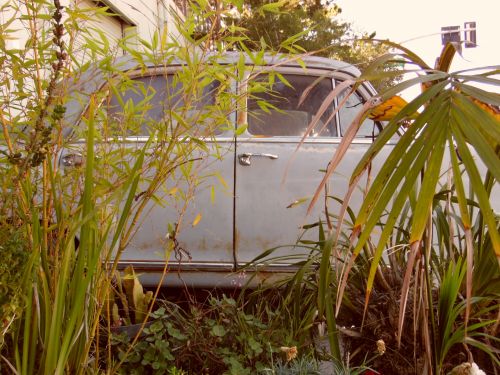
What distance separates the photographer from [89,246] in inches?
69.6

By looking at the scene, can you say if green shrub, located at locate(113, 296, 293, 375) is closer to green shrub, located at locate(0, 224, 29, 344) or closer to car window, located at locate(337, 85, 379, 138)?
green shrub, located at locate(0, 224, 29, 344)

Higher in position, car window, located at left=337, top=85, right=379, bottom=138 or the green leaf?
car window, located at left=337, top=85, right=379, bottom=138

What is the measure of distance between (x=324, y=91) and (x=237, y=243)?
3.81 feet

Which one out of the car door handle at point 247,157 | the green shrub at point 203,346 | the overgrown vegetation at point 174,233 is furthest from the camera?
the car door handle at point 247,157

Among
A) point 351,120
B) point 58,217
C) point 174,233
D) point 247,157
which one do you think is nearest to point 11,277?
point 58,217

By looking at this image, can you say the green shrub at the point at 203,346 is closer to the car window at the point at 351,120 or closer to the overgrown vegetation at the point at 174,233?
the overgrown vegetation at the point at 174,233

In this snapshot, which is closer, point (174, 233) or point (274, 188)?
point (174, 233)

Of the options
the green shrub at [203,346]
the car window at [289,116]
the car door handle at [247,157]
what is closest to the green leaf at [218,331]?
the green shrub at [203,346]

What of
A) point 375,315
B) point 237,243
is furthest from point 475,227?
point 237,243

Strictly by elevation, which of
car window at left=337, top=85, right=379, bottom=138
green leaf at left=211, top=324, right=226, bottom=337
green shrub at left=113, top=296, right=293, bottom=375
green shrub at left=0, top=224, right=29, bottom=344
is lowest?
green shrub at left=113, top=296, right=293, bottom=375

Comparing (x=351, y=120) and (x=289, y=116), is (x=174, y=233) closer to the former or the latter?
(x=289, y=116)

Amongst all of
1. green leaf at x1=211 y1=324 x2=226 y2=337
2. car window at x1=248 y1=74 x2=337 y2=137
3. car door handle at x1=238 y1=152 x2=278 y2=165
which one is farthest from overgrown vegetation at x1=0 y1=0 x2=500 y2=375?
car window at x1=248 y1=74 x2=337 y2=137

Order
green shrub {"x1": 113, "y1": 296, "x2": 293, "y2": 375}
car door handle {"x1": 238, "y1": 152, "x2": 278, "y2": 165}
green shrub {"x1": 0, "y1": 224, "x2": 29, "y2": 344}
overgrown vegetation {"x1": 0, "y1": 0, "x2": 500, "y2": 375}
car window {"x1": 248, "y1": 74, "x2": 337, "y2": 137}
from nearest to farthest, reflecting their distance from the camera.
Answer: overgrown vegetation {"x1": 0, "y1": 0, "x2": 500, "y2": 375} < green shrub {"x1": 0, "y1": 224, "x2": 29, "y2": 344} < green shrub {"x1": 113, "y1": 296, "x2": 293, "y2": 375} < car door handle {"x1": 238, "y1": 152, "x2": 278, "y2": 165} < car window {"x1": 248, "y1": 74, "x2": 337, "y2": 137}

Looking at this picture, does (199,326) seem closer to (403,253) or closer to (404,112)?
(403,253)
